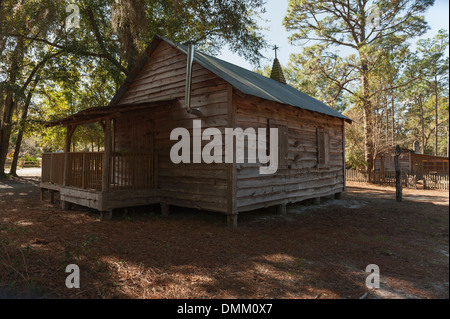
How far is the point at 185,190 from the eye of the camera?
785cm

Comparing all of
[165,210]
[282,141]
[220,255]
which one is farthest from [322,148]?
[220,255]

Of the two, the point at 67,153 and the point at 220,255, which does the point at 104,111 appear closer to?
the point at 67,153

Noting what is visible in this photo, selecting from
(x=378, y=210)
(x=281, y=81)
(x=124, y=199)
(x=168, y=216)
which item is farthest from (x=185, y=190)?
(x=281, y=81)

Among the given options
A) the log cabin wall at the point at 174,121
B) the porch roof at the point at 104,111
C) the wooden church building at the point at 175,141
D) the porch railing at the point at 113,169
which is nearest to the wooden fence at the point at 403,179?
the wooden church building at the point at 175,141

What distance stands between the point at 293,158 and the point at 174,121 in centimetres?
416

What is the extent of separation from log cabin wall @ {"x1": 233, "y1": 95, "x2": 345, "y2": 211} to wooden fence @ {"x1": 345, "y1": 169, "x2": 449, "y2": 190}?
733cm

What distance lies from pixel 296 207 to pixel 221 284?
272 inches

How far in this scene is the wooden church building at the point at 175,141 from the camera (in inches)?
279

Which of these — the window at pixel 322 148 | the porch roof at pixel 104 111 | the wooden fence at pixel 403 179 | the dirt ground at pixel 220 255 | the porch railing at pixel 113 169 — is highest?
the porch roof at pixel 104 111

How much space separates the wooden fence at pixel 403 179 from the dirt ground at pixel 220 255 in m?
10.3

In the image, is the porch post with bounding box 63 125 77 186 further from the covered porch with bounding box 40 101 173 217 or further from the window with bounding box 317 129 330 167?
the window with bounding box 317 129 330 167

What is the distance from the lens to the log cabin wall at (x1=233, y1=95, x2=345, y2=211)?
288 inches

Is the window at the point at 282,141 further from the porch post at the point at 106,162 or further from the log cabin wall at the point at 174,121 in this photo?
the porch post at the point at 106,162

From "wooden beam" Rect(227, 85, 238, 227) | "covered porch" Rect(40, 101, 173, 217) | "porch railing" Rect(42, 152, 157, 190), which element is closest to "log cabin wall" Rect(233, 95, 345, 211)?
"wooden beam" Rect(227, 85, 238, 227)
